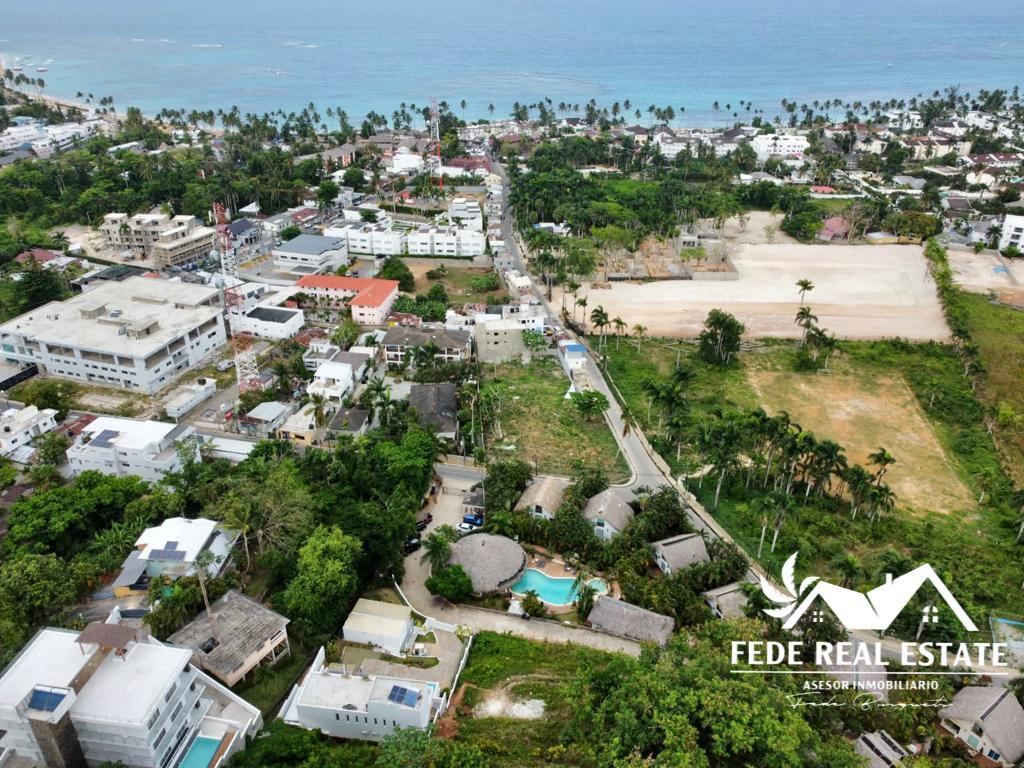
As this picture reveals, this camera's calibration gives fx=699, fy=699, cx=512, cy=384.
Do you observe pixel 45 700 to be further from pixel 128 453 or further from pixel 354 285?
pixel 354 285

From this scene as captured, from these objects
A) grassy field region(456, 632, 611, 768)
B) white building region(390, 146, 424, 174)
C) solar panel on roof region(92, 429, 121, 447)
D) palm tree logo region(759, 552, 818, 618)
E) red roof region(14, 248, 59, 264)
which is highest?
white building region(390, 146, 424, 174)

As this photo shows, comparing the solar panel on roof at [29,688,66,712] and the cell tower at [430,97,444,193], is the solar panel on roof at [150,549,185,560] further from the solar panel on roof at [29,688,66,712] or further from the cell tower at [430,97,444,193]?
the cell tower at [430,97,444,193]

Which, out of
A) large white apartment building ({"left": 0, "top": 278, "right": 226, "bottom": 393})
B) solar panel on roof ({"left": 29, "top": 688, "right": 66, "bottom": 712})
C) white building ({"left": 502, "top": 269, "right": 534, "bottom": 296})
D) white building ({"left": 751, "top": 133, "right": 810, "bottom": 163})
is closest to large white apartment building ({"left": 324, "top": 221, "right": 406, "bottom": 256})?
white building ({"left": 502, "top": 269, "right": 534, "bottom": 296})

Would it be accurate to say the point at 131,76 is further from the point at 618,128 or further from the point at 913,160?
the point at 913,160

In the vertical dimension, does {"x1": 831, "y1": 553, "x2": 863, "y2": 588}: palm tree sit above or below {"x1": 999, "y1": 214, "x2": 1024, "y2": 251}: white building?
below

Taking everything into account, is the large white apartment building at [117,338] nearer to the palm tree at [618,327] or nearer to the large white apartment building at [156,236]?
the large white apartment building at [156,236]

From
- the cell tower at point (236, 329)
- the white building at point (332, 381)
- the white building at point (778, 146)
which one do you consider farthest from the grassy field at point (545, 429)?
the white building at point (778, 146)
